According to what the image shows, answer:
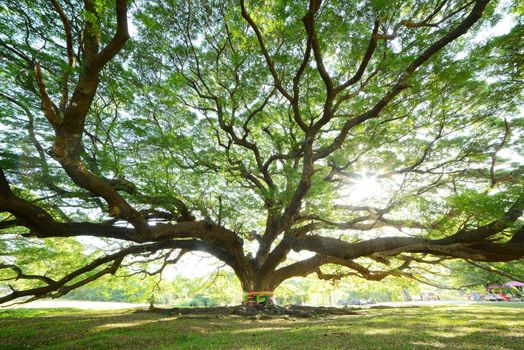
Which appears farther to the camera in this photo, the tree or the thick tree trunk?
the thick tree trunk

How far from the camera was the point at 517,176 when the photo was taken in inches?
223

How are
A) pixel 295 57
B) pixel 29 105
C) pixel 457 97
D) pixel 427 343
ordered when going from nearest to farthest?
pixel 427 343
pixel 29 105
pixel 295 57
pixel 457 97

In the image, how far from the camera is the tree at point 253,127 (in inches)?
151

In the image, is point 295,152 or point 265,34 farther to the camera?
point 295,152

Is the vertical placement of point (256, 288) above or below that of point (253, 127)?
below

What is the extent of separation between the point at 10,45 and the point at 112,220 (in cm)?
367

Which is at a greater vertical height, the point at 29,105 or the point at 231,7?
the point at 231,7

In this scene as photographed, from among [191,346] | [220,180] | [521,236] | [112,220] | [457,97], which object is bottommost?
[191,346]

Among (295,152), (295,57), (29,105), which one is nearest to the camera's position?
(29,105)

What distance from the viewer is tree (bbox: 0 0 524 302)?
3840 mm

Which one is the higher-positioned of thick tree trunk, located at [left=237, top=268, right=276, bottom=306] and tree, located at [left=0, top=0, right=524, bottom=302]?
tree, located at [left=0, top=0, right=524, bottom=302]

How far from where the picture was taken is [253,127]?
7211 millimetres

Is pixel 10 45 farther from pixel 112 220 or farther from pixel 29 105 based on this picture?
pixel 112 220

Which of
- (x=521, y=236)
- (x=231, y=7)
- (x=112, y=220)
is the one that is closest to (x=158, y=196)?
(x=112, y=220)
